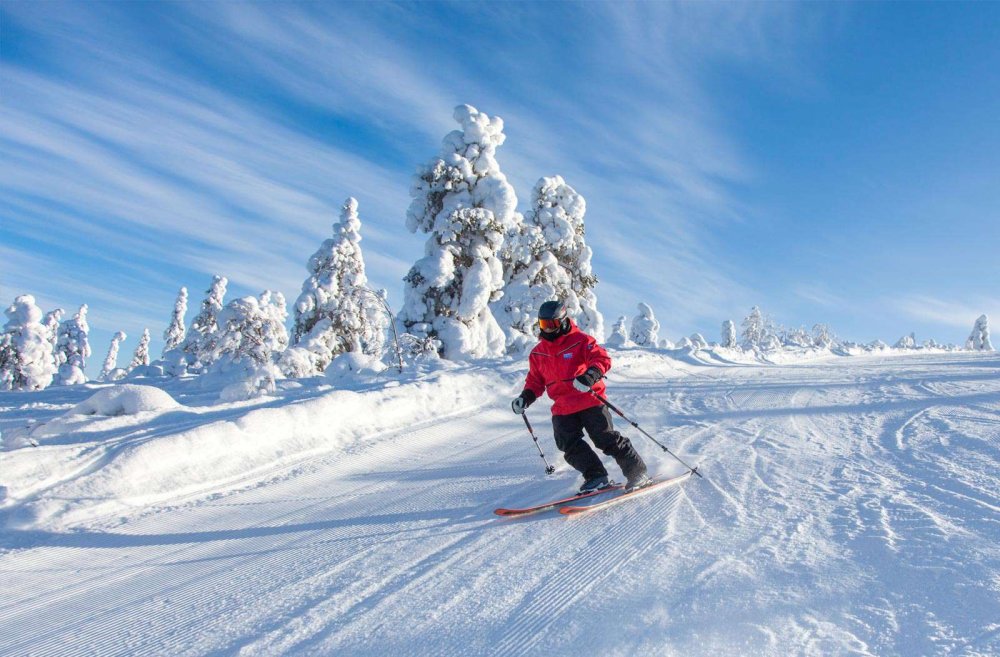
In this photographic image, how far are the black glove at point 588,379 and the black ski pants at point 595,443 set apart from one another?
1.10 feet

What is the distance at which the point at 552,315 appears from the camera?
17.9ft

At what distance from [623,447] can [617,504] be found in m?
0.54

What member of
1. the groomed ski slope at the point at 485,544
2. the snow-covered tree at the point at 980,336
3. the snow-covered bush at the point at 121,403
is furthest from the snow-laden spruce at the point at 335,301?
the snow-covered tree at the point at 980,336

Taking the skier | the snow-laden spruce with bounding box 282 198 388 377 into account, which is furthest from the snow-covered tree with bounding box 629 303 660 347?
the skier

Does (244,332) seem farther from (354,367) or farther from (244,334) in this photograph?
(354,367)

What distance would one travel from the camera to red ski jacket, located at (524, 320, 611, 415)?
536cm

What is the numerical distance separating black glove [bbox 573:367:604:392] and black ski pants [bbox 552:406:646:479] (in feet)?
1.10

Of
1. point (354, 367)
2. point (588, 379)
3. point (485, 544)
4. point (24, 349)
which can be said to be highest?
point (24, 349)

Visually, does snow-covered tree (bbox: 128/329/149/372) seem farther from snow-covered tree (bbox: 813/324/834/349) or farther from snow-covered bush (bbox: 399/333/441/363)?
snow-covered tree (bbox: 813/324/834/349)

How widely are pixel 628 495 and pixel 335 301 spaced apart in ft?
79.0

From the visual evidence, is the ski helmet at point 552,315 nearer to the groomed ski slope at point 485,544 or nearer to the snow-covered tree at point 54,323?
the groomed ski slope at point 485,544

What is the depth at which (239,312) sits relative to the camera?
70.8 feet

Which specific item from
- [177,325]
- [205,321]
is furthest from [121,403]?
[177,325]

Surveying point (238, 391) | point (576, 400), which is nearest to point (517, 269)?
point (238, 391)
